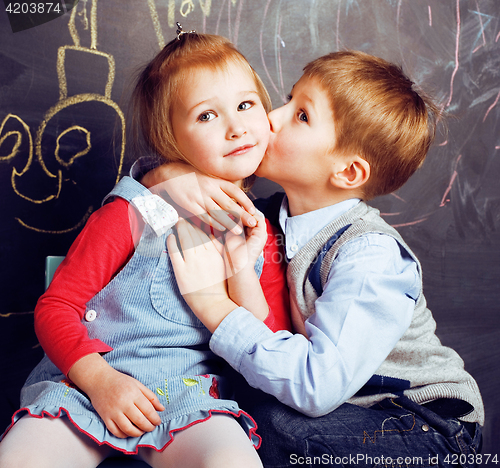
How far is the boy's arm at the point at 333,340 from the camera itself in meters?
0.76

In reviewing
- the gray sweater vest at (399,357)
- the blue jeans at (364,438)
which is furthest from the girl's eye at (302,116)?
the blue jeans at (364,438)

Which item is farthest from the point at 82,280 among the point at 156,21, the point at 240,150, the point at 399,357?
the point at 156,21

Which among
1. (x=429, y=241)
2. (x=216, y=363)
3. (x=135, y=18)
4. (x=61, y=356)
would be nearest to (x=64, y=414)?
(x=61, y=356)

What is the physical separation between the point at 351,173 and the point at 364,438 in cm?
54

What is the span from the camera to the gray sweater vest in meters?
0.91

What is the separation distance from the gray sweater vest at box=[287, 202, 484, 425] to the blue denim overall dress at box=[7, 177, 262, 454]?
0.23m

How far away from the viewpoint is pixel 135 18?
47.8 inches

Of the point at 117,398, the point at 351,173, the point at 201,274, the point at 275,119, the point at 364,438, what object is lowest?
the point at 364,438

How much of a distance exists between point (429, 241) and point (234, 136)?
86 centimetres

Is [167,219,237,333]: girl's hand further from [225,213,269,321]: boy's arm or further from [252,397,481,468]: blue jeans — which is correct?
[252,397,481,468]: blue jeans

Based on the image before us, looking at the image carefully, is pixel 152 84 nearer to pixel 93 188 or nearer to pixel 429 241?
pixel 93 188

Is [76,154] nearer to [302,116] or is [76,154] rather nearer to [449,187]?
[302,116]

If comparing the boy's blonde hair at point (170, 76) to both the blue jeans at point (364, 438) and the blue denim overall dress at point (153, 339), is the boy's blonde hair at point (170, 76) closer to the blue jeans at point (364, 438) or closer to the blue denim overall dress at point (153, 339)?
the blue denim overall dress at point (153, 339)

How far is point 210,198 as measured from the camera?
90 centimetres
